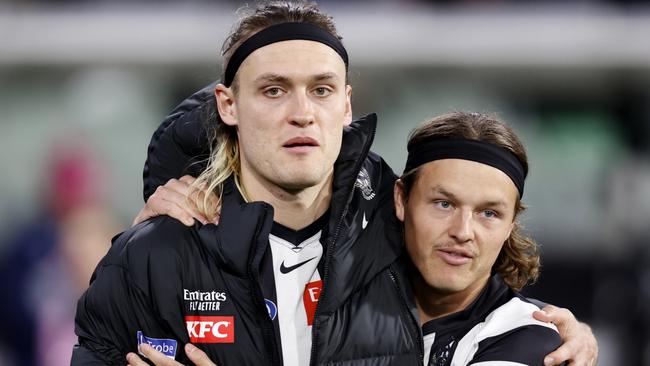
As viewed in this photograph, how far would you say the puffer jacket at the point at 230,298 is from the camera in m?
3.27

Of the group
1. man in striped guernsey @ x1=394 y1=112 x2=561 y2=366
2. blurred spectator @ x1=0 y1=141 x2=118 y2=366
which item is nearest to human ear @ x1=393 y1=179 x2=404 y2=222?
man in striped guernsey @ x1=394 y1=112 x2=561 y2=366

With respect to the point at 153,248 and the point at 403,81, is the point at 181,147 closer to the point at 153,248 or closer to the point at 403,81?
the point at 153,248

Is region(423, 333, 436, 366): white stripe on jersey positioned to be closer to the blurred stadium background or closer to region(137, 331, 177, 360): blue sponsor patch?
region(137, 331, 177, 360): blue sponsor patch

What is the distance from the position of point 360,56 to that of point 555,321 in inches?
244

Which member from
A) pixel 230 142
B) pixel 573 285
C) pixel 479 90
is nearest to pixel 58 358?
pixel 230 142

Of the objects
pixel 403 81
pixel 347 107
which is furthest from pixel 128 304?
pixel 403 81

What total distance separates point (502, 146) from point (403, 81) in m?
6.32

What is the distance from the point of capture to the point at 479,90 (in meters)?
9.85

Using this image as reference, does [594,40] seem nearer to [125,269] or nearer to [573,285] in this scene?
[573,285]

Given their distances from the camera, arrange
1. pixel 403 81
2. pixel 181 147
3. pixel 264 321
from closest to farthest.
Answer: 1. pixel 264 321
2. pixel 181 147
3. pixel 403 81

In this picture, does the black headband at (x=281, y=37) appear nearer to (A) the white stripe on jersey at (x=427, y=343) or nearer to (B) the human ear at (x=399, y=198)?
(B) the human ear at (x=399, y=198)

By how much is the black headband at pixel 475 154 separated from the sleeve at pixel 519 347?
0.46 m

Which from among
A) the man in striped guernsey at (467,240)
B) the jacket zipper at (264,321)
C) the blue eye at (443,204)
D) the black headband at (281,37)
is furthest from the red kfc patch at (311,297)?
the black headband at (281,37)

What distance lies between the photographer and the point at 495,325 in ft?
11.3
